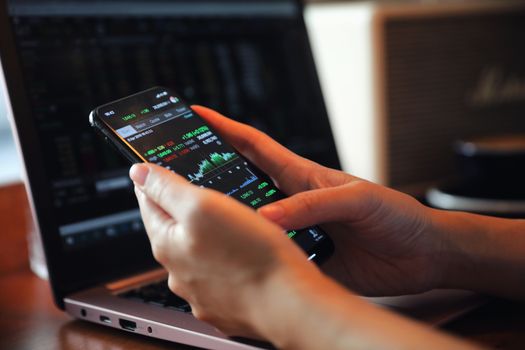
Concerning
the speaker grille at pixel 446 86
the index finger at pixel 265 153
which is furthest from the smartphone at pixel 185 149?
the speaker grille at pixel 446 86

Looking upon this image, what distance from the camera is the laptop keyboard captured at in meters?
0.60

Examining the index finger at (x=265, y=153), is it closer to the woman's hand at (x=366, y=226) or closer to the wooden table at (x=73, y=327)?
the woman's hand at (x=366, y=226)

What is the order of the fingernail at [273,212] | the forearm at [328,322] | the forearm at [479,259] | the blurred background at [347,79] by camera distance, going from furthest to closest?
the blurred background at [347,79] → the forearm at [479,259] → the fingernail at [273,212] → the forearm at [328,322]

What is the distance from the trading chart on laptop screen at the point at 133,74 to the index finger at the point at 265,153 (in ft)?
0.53

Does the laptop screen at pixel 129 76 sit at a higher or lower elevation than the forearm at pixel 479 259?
higher

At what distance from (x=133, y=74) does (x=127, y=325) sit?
33cm

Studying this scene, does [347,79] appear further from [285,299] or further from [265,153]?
[285,299]

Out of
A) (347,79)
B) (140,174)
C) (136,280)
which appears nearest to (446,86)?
(347,79)

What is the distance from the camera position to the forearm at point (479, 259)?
62cm

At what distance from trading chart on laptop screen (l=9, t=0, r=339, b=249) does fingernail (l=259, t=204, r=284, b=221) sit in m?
0.27

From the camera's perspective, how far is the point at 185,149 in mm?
594

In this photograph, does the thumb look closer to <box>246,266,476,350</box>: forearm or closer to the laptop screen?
<box>246,266,476,350</box>: forearm

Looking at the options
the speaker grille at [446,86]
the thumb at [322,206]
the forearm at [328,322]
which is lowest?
the speaker grille at [446,86]

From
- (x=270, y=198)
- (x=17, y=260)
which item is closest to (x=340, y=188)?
(x=270, y=198)
